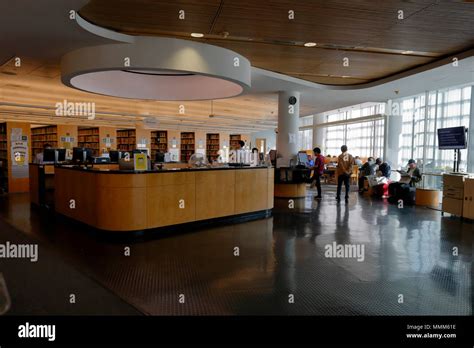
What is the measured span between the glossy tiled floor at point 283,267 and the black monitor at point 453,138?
2068 millimetres

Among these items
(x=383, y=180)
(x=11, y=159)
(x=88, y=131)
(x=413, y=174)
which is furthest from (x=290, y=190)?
(x=88, y=131)

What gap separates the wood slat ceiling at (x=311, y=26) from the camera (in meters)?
4.77

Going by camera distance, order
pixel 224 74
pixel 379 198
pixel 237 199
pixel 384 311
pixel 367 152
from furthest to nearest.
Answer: pixel 367 152 < pixel 379 198 < pixel 237 199 < pixel 224 74 < pixel 384 311

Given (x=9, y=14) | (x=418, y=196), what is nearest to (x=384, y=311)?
(x=9, y=14)

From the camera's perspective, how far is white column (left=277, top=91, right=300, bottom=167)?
1016cm

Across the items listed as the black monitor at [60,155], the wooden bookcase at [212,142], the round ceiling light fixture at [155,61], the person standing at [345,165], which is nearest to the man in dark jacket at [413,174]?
the person standing at [345,165]

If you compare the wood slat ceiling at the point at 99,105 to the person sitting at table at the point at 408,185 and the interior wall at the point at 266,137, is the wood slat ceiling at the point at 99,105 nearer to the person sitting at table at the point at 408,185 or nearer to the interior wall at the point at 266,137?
the person sitting at table at the point at 408,185

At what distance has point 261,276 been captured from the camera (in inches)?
154

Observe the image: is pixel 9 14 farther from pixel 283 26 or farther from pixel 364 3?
pixel 364 3

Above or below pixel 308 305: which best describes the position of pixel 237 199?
above

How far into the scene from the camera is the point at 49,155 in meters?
9.03

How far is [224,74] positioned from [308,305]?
4.31 meters

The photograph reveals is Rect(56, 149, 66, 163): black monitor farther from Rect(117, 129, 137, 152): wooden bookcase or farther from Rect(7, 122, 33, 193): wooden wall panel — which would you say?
Rect(117, 129, 137, 152): wooden bookcase

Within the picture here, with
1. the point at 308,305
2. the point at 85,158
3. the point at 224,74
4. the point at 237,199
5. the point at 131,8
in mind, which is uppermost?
the point at 131,8
